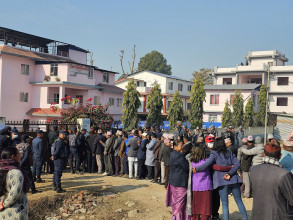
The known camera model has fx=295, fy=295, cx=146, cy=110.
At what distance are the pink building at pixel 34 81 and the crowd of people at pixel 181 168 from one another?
1939cm

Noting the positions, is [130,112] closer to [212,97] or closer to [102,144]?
[102,144]

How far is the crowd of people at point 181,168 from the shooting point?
164 inches

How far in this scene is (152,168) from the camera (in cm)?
1220

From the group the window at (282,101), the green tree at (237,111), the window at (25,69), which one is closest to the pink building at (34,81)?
the window at (25,69)

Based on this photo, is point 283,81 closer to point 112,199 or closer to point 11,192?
point 112,199

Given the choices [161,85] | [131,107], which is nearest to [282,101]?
[161,85]

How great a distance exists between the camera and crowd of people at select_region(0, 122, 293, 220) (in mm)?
4168

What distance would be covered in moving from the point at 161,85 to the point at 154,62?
30.5 metres

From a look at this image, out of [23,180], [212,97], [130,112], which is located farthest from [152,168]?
[212,97]

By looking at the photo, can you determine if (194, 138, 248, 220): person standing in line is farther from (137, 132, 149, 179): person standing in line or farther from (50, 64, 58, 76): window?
(50, 64, 58, 76): window

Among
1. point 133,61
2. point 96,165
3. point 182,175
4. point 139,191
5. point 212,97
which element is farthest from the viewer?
point 133,61

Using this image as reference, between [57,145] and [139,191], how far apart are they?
323 centimetres

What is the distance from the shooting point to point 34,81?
3347cm

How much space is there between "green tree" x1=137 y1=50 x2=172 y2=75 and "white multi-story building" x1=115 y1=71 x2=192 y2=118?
25636mm
